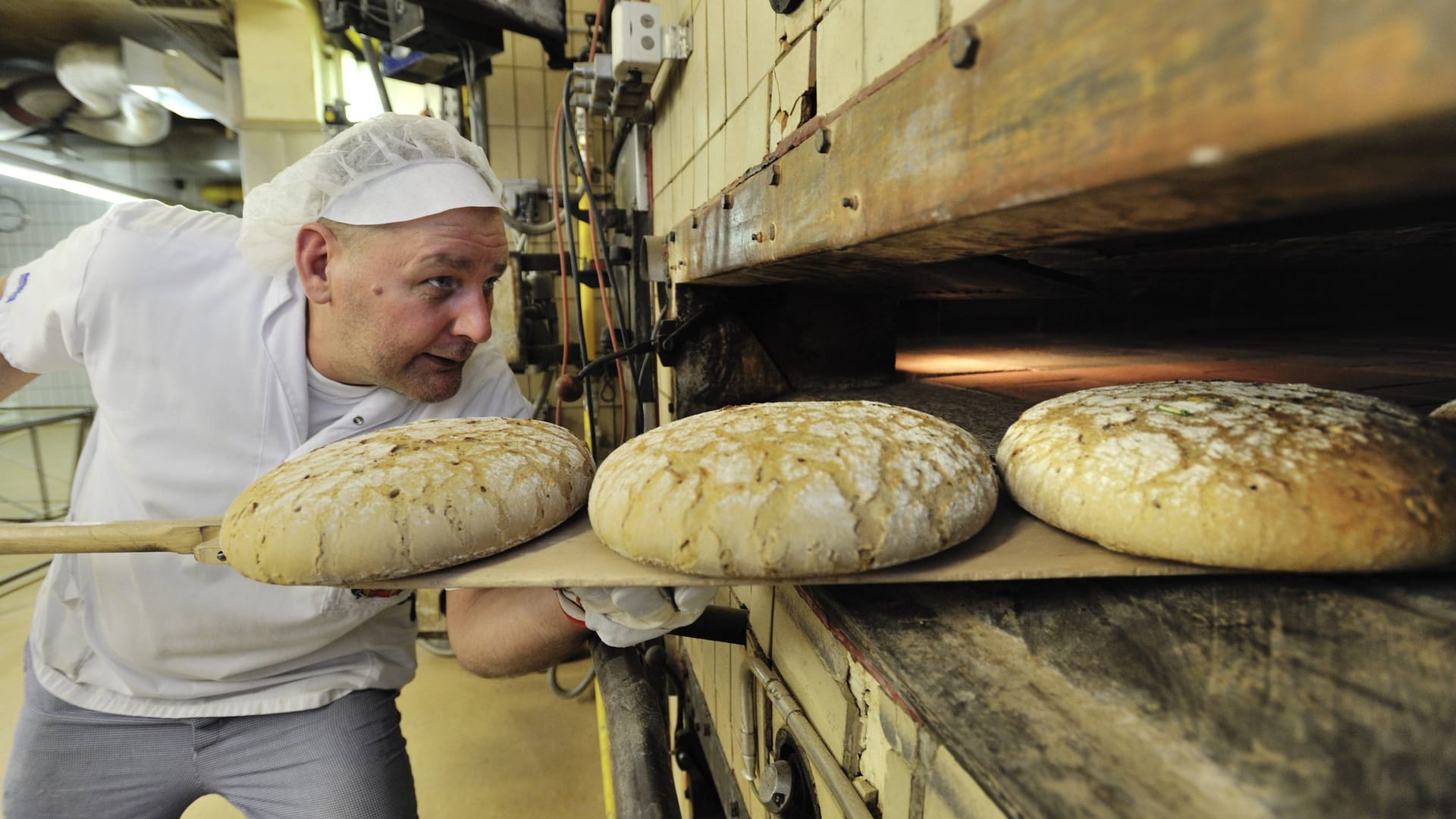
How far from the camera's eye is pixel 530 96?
3760 millimetres

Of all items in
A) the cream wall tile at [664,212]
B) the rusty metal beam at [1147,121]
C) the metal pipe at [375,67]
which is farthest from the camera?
the metal pipe at [375,67]

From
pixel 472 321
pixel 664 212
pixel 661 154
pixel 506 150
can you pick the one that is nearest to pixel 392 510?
pixel 472 321

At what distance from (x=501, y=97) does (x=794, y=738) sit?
3.92 metres

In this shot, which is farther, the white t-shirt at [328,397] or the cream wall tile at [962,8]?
the white t-shirt at [328,397]

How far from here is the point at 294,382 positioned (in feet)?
4.62

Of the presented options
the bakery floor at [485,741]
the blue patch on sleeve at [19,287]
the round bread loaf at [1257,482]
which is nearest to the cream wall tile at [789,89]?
the round bread loaf at [1257,482]

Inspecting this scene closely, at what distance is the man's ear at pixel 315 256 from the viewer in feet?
4.42

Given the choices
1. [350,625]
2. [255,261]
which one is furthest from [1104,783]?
[255,261]

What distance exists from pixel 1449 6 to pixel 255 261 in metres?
1.79

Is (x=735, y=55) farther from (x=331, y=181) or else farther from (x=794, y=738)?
(x=794, y=738)

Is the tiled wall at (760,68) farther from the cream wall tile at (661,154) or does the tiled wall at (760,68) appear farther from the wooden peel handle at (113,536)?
the wooden peel handle at (113,536)

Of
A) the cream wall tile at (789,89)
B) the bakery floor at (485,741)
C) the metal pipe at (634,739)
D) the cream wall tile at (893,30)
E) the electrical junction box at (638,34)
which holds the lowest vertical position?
the bakery floor at (485,741)

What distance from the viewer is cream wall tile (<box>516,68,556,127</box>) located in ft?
12.3

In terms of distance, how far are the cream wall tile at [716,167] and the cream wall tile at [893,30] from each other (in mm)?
682
